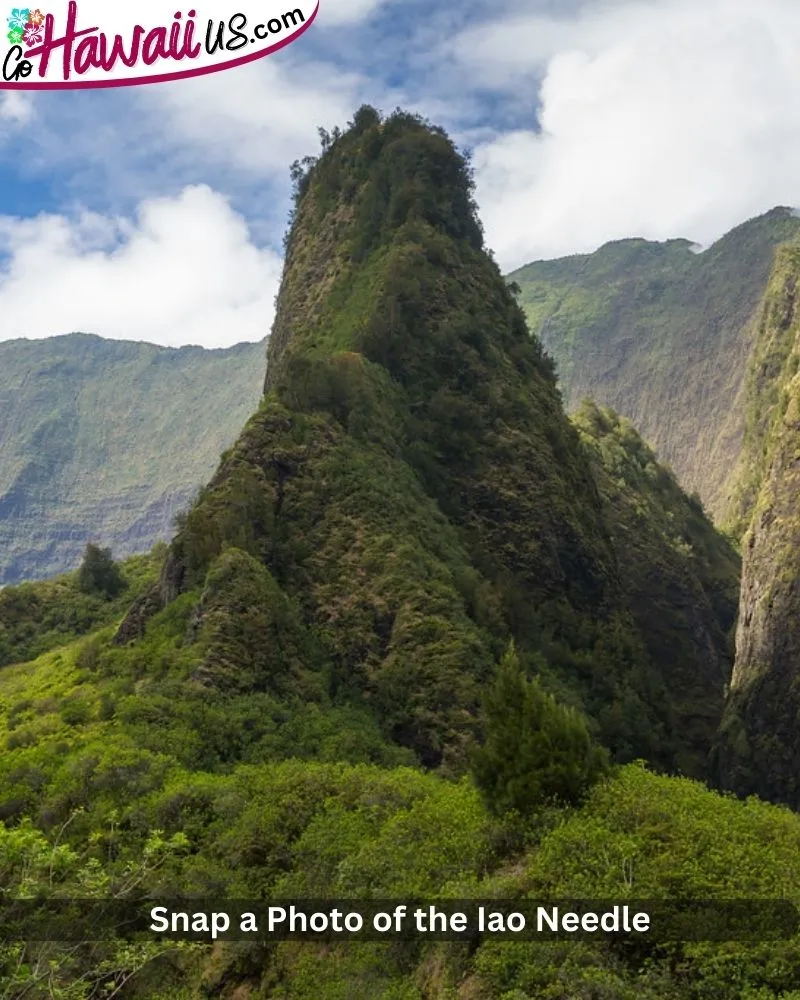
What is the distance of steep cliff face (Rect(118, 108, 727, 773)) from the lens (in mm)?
35844

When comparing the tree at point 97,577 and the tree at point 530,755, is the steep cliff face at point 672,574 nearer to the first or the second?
the tree at point 97,577

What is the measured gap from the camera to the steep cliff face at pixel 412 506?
35844mm

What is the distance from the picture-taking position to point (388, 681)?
35625 millimetres

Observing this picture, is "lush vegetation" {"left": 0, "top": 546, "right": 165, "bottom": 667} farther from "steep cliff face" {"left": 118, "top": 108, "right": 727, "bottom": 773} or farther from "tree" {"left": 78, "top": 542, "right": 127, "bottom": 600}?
"steep cliff face" {"left": 118, "top": 108, "right": 727, "bottom": 773}

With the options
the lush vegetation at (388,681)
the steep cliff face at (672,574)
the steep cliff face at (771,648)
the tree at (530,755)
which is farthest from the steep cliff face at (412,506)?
the tree at (530,755)

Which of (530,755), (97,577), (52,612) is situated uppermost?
(97,577)

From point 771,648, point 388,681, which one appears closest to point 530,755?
point 388,681

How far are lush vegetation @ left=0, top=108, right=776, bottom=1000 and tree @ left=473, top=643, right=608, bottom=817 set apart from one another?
0.19 ft

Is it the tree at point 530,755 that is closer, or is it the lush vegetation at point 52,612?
the tree at point 530,755

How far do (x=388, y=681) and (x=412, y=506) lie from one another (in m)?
11.2

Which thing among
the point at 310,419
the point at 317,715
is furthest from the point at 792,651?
the point at 317,715

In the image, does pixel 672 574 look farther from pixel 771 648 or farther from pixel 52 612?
pixel 52 612

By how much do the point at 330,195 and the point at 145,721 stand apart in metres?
60.5

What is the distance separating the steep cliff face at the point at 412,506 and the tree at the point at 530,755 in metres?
14.2
